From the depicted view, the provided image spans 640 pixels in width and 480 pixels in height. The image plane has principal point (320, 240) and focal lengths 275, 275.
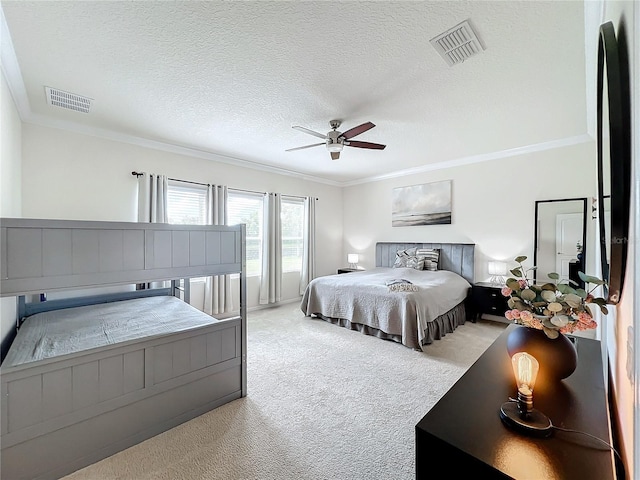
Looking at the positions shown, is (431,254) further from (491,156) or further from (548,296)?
(548,296)

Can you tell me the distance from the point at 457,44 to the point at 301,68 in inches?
44.4

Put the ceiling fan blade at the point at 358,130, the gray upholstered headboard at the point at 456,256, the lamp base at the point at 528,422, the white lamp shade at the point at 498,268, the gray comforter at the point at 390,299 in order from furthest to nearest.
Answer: the gray upholstered headboard at the point at 456,256, the white lamp shade at the point at 498,268, the gray comforter at the point at 390,299, the ceiling fan blade at the point at 358,130, the lamp base at the point at 528,422

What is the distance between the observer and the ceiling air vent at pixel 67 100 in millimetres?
2523

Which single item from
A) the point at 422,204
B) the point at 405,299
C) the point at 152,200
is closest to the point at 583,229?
the point at 422,204

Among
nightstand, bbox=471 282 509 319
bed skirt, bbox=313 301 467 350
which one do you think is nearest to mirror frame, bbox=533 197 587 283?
nightstand, bbox=471 282 509 319

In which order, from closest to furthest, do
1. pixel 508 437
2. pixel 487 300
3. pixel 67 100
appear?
pixel 508 437 → pixel 67 100 → pixel 487 300

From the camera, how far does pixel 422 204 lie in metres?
5.16

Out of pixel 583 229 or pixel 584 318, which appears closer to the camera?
pixel 584 318

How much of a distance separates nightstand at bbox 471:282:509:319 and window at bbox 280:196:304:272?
3.19 m

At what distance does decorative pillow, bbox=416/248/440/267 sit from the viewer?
15.8 feet

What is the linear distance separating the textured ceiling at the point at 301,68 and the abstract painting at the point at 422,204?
1.45 meters

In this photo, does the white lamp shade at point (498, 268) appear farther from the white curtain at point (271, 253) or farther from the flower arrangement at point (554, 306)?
the white curtain at point (271, 253)

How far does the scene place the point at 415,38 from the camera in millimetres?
1847

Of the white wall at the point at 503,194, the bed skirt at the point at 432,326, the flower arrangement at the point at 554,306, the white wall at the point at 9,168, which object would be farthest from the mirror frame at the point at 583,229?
the white wall at the point at 9,168
